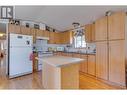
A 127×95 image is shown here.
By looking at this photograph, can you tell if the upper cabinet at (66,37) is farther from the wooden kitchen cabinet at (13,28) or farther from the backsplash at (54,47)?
the wooden kitchen cabinet at (13,28)

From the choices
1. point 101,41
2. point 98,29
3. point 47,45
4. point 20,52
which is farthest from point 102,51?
point 47,45

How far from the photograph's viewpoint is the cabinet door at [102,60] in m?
3.70

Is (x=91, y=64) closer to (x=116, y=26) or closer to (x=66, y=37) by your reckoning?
(x=116, y=26)

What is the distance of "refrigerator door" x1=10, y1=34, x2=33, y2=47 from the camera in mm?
4191

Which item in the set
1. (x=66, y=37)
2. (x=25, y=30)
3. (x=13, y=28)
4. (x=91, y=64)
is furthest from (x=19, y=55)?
(x=66, y=37)

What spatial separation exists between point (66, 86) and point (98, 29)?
2.43 meters

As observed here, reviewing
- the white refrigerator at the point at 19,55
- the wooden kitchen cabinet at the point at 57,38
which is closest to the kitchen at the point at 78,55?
the white refrigerator at the point at 19,55

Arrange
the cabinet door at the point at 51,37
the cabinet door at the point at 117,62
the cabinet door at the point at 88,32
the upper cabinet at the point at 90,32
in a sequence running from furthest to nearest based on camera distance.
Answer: the cabinet door at the point at 51,37 → the cabinet door at the point at 88,32 → the upper cabinet at the point at 90,32 → the cabinet door at the point at 117,62

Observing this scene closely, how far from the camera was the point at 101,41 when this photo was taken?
3.87m

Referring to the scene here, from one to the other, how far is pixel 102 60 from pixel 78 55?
1.38 metres

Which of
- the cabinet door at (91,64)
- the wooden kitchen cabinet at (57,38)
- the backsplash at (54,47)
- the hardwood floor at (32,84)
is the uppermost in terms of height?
the wooden kitchen cabinet at (57,38)


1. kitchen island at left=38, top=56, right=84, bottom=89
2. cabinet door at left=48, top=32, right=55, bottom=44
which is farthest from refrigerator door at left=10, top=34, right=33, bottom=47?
kitchen island at left=38, top=56, right=84, bottom=89

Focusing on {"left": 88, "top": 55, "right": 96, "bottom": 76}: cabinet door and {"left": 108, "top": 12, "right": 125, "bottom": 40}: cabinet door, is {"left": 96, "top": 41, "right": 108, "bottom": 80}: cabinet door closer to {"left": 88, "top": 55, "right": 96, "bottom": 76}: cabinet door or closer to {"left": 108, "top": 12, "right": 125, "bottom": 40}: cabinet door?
{"left": 88, "top": 55, "right": 96, "bottom": 76}: cabinet door
